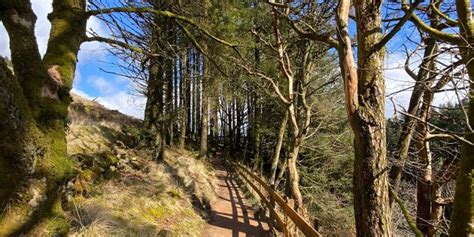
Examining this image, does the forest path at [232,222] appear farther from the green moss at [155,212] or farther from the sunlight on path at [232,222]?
the green moss at [155,212]

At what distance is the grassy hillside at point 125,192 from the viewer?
5.35 m

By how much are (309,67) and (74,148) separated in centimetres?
743

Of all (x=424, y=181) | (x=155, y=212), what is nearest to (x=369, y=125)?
(x=424, y=181)

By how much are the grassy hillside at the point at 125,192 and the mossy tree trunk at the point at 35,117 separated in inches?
54.7

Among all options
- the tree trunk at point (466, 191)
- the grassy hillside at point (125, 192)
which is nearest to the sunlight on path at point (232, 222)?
the grassy hillside at point (125, 192)

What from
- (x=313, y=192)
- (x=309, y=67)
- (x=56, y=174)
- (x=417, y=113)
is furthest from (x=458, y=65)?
(x=313, y=192)

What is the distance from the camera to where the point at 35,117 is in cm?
365

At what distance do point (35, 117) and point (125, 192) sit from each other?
12.4 ft

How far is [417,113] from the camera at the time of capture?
21.8ft

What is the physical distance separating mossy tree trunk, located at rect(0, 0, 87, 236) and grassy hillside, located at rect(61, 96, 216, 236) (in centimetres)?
139

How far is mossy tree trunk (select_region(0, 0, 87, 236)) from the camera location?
301 centimetres

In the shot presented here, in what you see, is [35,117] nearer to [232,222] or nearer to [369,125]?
[369,125]

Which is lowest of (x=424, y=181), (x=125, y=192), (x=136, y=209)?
(x=136, y=209)

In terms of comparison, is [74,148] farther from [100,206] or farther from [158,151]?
[158,151]
